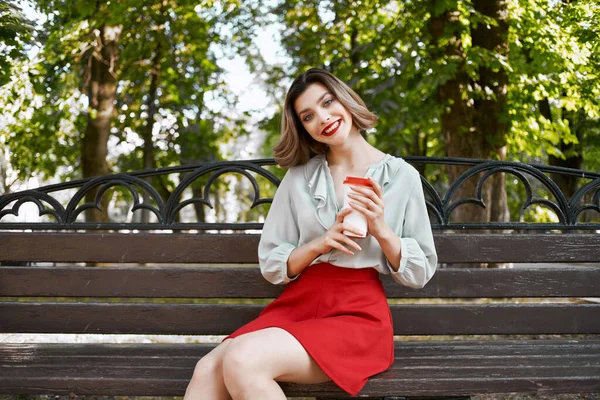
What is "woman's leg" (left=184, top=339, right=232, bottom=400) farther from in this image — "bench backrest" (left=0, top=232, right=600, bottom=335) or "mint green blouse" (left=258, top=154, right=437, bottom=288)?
"bench backrest" (left=0, top=232, right=600, bottom=335)

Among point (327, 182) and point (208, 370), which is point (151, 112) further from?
point (208, 370)

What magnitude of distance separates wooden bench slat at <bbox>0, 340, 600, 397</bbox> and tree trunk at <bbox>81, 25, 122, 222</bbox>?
682 centimetres

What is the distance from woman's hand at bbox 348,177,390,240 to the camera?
9.16 feet

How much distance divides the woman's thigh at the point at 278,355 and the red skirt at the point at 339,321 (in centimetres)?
4

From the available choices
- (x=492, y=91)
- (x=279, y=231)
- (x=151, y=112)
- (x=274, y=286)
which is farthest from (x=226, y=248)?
(x=151, y=112)

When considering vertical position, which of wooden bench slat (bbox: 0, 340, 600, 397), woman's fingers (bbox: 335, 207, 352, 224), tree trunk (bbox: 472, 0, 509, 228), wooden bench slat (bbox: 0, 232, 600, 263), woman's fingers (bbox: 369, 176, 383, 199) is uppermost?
tree trunk (bbox: 472, 0, 509, 228)

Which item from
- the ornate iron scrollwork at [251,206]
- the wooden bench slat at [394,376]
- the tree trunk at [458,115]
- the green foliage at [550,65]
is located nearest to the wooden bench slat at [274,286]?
the ornate iron scrollwork at [251,206]

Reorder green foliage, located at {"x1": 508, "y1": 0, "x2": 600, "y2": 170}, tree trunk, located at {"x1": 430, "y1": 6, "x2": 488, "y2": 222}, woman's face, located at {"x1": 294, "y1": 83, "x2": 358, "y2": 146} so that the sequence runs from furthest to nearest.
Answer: tree trunk, located at {"x1": 430, "y1": 6, "x2": 488, "y2": 222}
green foliage, located at {"x1": 508, "y1": 0, "x2": 600, "y2": 170}
woman's face, located at {"x1": 294, "y1": 83, "x2": 358, "y2": 146}

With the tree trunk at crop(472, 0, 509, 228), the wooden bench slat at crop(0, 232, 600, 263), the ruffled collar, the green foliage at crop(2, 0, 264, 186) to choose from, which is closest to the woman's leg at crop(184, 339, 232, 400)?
the ruffled collar

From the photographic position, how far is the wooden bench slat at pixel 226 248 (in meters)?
3.68

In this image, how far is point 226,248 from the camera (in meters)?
3.68

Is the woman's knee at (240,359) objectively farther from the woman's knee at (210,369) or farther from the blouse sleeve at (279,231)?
the blouse sleeve at (279,231)

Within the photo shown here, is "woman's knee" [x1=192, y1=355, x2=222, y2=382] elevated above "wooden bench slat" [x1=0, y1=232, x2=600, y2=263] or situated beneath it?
situated beneath

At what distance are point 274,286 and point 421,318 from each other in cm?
79
